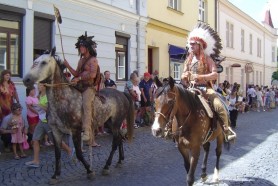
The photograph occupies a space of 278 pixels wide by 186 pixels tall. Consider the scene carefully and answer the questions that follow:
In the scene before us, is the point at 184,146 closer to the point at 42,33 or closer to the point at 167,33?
the point at 42,33

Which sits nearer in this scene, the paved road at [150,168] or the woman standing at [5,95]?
the paved road at [150,168]

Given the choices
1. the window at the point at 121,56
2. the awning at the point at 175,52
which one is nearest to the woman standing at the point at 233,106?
the awning at the point at 175,52

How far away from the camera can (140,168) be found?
8.02 metres

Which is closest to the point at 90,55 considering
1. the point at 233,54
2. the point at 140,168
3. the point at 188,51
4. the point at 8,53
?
the point at 188,51

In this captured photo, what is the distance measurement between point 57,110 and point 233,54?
89.9ft

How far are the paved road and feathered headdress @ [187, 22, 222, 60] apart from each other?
2329 mm

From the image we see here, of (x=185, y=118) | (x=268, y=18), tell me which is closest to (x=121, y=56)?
(x=185, y=118)

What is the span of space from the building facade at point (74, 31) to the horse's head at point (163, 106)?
357 cm

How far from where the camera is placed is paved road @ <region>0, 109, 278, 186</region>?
6984 millimetres

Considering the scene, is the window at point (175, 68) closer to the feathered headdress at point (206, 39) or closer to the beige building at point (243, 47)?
the beige building at point (243, 47)

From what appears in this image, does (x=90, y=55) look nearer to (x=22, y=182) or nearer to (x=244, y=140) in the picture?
(x=22, y=182)

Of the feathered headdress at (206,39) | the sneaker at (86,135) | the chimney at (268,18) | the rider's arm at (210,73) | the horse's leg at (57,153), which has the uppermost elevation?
the chimney at (268,18)

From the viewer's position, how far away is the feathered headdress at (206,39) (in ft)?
21.9

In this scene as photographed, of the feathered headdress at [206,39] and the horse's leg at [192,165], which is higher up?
the feathered headdress at [206,39]
